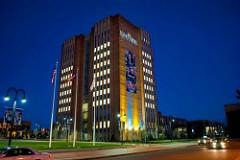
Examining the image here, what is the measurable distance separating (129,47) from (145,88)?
21.1m

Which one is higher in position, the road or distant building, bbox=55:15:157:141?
distant building, bbox=55:15:157:141

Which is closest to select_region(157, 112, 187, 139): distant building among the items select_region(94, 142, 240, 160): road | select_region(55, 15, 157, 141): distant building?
select_region(55, 15, 157, 141): distant building

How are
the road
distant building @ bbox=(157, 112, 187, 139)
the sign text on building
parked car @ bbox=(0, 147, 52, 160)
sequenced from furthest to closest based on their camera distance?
distant building @ bbox=(157, 112, 187, 139) < the sign text on building < the road < parked car @ bbox=(0, 147, 52, 160)

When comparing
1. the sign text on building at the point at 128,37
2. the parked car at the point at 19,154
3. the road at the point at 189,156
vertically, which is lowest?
the road at the point at 189,156

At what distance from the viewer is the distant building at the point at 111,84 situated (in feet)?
334

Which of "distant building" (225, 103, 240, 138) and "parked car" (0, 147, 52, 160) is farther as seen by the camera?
"distant building" (225, 103, 240, 138)

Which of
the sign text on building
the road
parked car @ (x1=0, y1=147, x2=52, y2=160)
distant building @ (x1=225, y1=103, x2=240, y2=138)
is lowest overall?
the road

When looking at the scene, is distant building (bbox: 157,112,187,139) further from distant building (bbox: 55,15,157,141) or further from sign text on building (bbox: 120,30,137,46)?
sign text on building (bbox: 120,30,137,46)

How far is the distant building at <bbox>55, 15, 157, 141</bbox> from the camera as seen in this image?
10181 centimetres

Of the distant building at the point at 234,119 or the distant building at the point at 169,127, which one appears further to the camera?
the distant building at the point at 169,127

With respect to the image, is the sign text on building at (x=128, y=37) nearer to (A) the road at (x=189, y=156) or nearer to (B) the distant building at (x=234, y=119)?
(B) the distant building at (x=234, y=119)

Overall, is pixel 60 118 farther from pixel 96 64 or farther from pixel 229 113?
pixel 229 113

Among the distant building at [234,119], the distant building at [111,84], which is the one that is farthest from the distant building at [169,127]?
the distant building at [234,119]

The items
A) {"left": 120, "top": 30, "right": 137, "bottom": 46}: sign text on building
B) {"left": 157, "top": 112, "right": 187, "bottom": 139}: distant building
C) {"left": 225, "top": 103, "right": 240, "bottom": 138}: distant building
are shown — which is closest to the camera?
{"left": 225, "top": 103, "right": 240, "bottom": 138}: distant building
